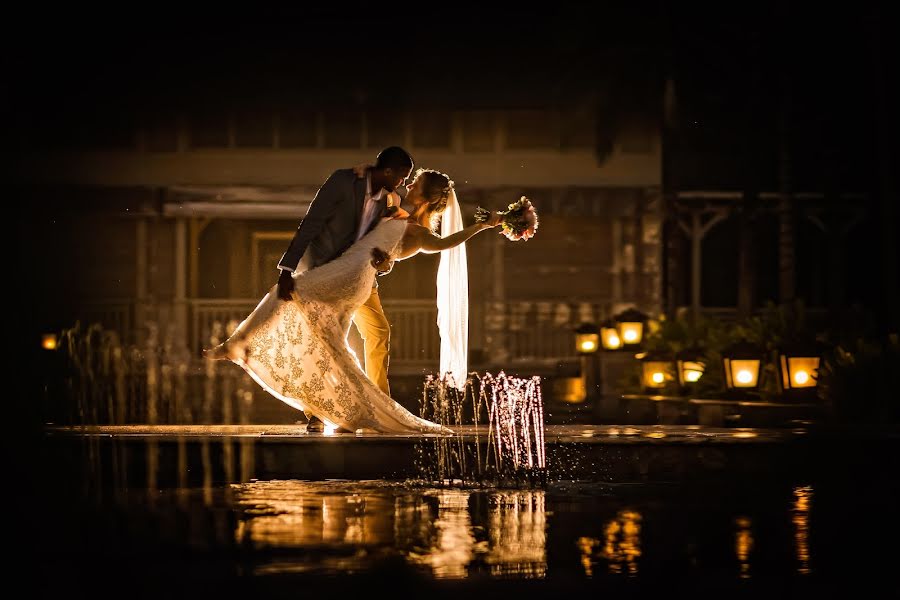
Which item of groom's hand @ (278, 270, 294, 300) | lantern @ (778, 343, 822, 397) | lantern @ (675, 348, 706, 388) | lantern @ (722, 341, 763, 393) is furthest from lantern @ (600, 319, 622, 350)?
groom's hand @ (278, 270, 294, 300)

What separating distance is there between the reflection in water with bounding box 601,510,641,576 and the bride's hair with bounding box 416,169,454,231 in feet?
10.9

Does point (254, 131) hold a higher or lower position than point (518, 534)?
higher

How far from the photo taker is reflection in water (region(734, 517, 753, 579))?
7242 mm

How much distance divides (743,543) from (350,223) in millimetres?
4506

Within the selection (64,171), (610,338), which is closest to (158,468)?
(610,338)

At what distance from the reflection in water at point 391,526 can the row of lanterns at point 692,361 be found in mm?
5085

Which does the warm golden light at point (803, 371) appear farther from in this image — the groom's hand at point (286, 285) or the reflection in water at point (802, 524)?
the groom's hand at point (286, 285)

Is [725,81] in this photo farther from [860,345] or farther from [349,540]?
[349,540]

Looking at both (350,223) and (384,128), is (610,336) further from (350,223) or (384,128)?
(350,223)

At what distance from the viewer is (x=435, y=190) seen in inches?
470

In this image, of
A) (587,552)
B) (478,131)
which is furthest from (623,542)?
(478,131)

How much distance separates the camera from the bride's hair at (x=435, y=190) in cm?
1193

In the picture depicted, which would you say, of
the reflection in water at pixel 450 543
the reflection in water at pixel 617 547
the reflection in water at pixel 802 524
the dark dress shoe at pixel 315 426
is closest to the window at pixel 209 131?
the dark dress shoe at pixel 315 426

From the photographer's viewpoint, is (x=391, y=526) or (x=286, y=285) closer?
(x=391, y=526)
